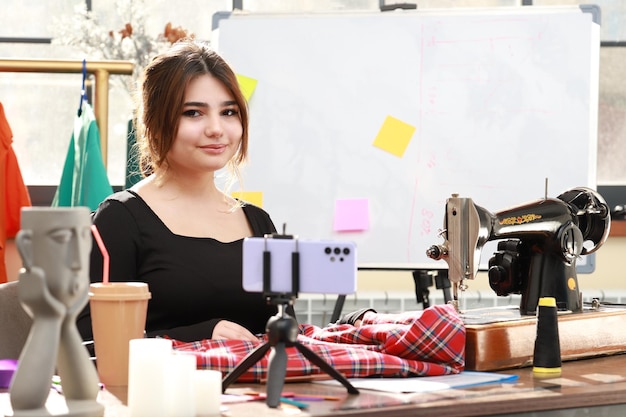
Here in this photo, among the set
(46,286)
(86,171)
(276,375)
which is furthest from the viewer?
(86,171)

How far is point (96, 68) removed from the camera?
2.88 m

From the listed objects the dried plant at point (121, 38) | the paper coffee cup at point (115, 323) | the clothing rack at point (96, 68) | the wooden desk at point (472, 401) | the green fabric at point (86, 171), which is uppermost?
the dried plant at point (121, 38)

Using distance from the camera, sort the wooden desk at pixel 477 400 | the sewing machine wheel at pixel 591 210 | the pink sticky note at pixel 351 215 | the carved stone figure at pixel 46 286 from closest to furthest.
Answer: the carved stone figure at pixel 46 286 → the wooden desk at pixel 477 400 → the sewing machine wheel at pixel 591 210 → the pink sticky note at pixel 351 215

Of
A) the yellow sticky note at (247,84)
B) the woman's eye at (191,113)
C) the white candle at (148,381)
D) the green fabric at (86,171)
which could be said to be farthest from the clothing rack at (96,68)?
the white candle at (148,381)

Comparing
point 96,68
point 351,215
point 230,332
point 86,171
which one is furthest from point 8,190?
point 230,332

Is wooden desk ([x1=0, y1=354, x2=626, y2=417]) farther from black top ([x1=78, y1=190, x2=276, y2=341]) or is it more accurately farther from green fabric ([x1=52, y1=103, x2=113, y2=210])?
green fabric ([x1=52, y1=103, x2=113, y2=210])

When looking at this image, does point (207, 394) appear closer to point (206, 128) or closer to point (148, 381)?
point (148, 381)

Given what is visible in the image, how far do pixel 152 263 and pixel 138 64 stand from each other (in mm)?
1778

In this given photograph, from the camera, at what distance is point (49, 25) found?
12.4ft

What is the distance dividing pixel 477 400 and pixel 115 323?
477mm

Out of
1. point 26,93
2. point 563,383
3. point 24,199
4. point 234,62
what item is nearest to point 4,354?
point 563,383

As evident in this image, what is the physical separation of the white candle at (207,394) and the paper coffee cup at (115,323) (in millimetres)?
202

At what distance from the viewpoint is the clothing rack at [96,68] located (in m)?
2.88

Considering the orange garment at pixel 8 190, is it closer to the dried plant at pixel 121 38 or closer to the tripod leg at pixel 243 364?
the dried plant at pixel 121 38
